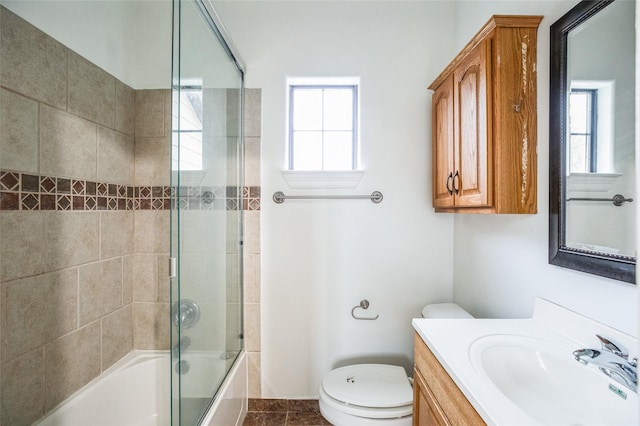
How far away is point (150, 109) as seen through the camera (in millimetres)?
1678

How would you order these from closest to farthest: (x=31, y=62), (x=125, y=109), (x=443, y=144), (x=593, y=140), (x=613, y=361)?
(x=613, y=361) → (x=593, y=140) → (x=31, y=62) → (x=443, y=144) → (x=125, y=109)

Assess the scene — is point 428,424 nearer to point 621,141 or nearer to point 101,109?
point 621,141

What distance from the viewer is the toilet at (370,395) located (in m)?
1.24

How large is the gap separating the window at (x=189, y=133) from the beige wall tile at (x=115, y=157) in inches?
29.5

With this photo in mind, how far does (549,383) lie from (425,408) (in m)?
0.42

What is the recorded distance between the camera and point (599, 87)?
2.69 feet

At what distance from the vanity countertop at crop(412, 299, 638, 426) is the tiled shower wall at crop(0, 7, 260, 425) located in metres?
1.15

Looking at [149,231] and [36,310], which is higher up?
[149,231]

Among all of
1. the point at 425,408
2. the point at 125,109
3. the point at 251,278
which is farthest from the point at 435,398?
the point at 125,109

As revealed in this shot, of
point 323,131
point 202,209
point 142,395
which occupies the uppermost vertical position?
point 323,131

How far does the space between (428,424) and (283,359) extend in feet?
3.21

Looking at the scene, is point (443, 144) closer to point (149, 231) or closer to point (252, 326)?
point (252, 326)

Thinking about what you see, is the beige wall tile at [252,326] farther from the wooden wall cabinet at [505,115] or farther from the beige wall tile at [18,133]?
the wooden wall cabinet at [505,115]

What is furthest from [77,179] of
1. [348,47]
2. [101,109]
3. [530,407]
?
[530,407]
